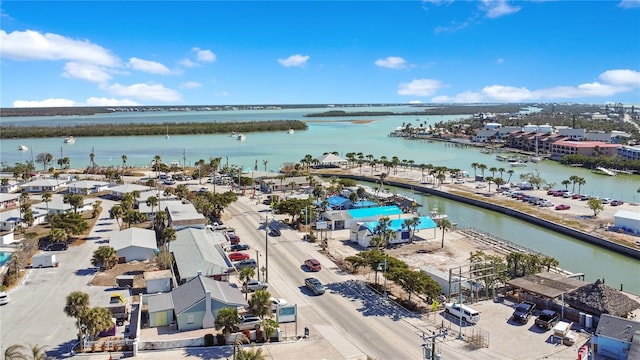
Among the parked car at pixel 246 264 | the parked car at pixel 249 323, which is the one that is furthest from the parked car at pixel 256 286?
the parked car at pixel 249 323

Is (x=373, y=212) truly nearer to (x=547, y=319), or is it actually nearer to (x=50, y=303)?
(x=547, y=319)

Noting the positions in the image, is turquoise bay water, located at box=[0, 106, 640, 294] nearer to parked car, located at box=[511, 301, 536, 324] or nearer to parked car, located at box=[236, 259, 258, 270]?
parked car, located at box=[511, 301, 536, 324]

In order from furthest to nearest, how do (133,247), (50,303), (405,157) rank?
(405,157) < (133,247) < (50,303)

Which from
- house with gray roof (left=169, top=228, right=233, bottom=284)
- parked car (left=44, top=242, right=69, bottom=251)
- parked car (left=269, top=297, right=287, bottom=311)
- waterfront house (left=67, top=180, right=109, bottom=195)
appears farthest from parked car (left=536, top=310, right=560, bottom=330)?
waterfront house (left=67, top=180, right=109, bottom=195)

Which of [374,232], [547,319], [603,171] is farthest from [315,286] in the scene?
[603,171]

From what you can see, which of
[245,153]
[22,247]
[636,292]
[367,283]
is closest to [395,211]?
[367,283]

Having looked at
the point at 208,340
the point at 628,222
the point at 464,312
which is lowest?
the point at 208,340
